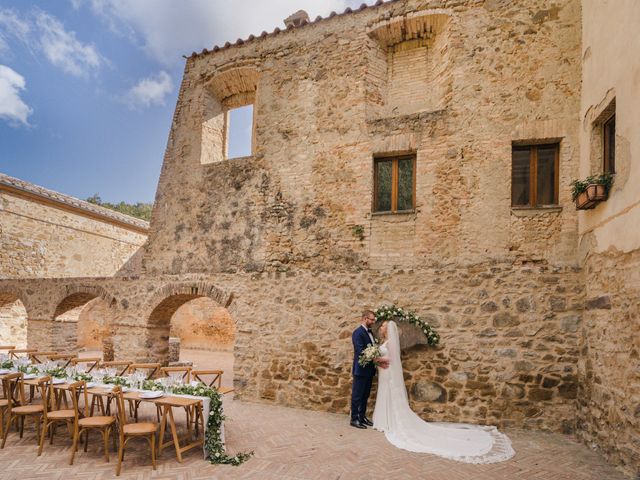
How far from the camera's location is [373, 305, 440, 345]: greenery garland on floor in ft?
23.6

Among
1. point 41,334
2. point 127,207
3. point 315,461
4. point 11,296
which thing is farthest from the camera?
point 127,207

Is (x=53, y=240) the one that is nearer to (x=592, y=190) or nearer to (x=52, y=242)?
(x=52, y=242)

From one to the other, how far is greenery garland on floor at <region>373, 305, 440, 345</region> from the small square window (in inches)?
73.7

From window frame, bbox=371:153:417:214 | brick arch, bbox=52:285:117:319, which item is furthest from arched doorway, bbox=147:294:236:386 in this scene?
window frame, bbox=371:153:417:214

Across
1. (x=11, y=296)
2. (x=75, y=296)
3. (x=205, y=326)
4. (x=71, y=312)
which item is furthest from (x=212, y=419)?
(x=205, y=326)

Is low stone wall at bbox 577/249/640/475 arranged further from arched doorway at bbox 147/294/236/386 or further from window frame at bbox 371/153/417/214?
arched doorway at bbox 147/294/236/386

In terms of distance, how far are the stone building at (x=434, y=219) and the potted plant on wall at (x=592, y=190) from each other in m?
0.18

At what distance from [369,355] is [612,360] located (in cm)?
338

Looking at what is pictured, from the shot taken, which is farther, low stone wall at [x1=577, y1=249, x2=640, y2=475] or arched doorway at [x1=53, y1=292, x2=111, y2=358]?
arched doorway at [x1=53, y1=292, x2=111, y2=358]

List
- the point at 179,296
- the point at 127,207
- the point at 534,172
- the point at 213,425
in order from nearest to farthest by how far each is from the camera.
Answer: the point at 213,425 < the point at 534,172 < the point at 179,296 < the point at 127,207

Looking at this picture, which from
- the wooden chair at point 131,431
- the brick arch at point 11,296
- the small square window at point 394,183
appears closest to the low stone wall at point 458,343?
the small square window at point 394,183

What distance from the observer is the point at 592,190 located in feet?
18.8

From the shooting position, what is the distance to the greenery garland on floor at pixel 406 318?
23.6 feet

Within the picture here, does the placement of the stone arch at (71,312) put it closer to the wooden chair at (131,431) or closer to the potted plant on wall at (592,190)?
the wooden chair at (131,431)
